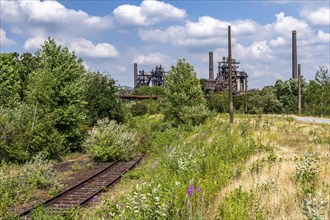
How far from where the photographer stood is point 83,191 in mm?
14016

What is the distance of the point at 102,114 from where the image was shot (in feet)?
113

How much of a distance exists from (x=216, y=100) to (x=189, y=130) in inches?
1254

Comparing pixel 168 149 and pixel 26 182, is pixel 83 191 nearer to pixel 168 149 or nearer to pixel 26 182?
pixel 26 182

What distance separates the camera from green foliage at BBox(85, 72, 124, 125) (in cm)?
3381

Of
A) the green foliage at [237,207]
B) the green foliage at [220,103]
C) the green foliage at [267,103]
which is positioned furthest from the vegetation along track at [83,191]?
the green foliage at [267,103]

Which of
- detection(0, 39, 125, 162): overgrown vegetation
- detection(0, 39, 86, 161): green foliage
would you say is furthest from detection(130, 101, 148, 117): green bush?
detection(0, 39, 86, 161): green foliage

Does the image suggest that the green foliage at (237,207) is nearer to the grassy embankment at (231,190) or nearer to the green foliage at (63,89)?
the grassy embankment at (231,190)

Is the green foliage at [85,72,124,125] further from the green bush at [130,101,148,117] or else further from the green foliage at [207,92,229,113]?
the green bush at [130,101,148,117]

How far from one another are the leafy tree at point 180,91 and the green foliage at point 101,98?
577cm

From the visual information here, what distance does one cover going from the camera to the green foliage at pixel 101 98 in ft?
111

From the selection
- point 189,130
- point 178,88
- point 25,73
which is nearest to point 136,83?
point 25,73

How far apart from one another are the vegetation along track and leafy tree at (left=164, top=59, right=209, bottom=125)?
1852cm

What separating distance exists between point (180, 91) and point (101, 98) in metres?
8.62

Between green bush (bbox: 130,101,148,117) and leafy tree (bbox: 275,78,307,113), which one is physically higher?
leafy tree (bbox: 275,78,307,113)
